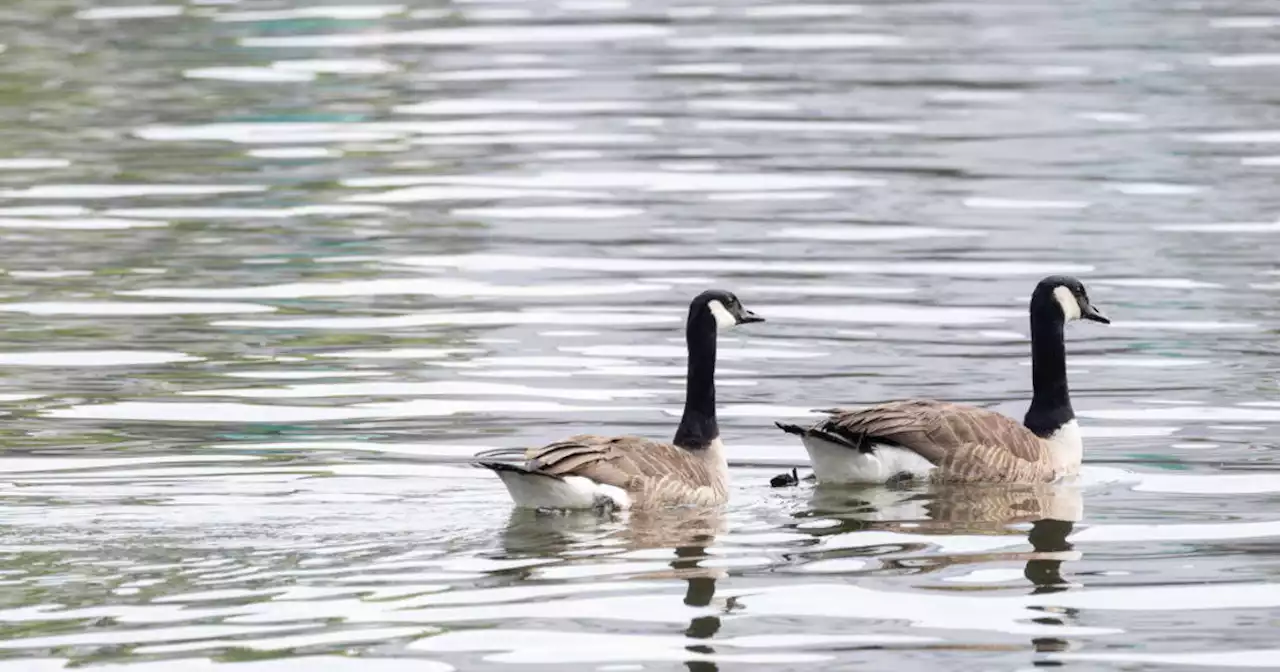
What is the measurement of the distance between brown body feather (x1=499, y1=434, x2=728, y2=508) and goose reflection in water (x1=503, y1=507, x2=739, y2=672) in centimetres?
12

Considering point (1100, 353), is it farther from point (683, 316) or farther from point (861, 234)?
point (861, 234)

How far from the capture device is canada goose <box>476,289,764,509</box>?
1459 cm

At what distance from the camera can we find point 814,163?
102ft

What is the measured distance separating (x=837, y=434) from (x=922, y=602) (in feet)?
11.0

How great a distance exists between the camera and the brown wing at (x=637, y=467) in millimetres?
14711

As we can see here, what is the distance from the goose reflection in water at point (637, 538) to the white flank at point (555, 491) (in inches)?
4.6

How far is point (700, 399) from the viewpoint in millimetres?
16141

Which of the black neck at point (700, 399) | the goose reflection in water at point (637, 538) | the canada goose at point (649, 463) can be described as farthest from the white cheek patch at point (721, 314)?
the goose reflection in water at point (637, 538)

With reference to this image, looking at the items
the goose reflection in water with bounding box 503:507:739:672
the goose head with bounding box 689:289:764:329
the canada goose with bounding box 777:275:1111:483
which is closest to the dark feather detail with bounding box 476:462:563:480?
the goose reflection in water with bounding box 503:507:739:672

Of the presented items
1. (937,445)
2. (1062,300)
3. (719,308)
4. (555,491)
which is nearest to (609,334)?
(1062,300)

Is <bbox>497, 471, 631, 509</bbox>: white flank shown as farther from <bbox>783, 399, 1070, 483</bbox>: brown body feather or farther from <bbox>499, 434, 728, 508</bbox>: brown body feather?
<bbox>783, 399, 1070, 483</bbox>: brown body feather

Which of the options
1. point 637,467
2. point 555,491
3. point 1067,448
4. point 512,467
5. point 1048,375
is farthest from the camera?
point 1048,375

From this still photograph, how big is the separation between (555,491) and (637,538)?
54cm

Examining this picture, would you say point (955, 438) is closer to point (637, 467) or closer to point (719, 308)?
point (719, 308)
